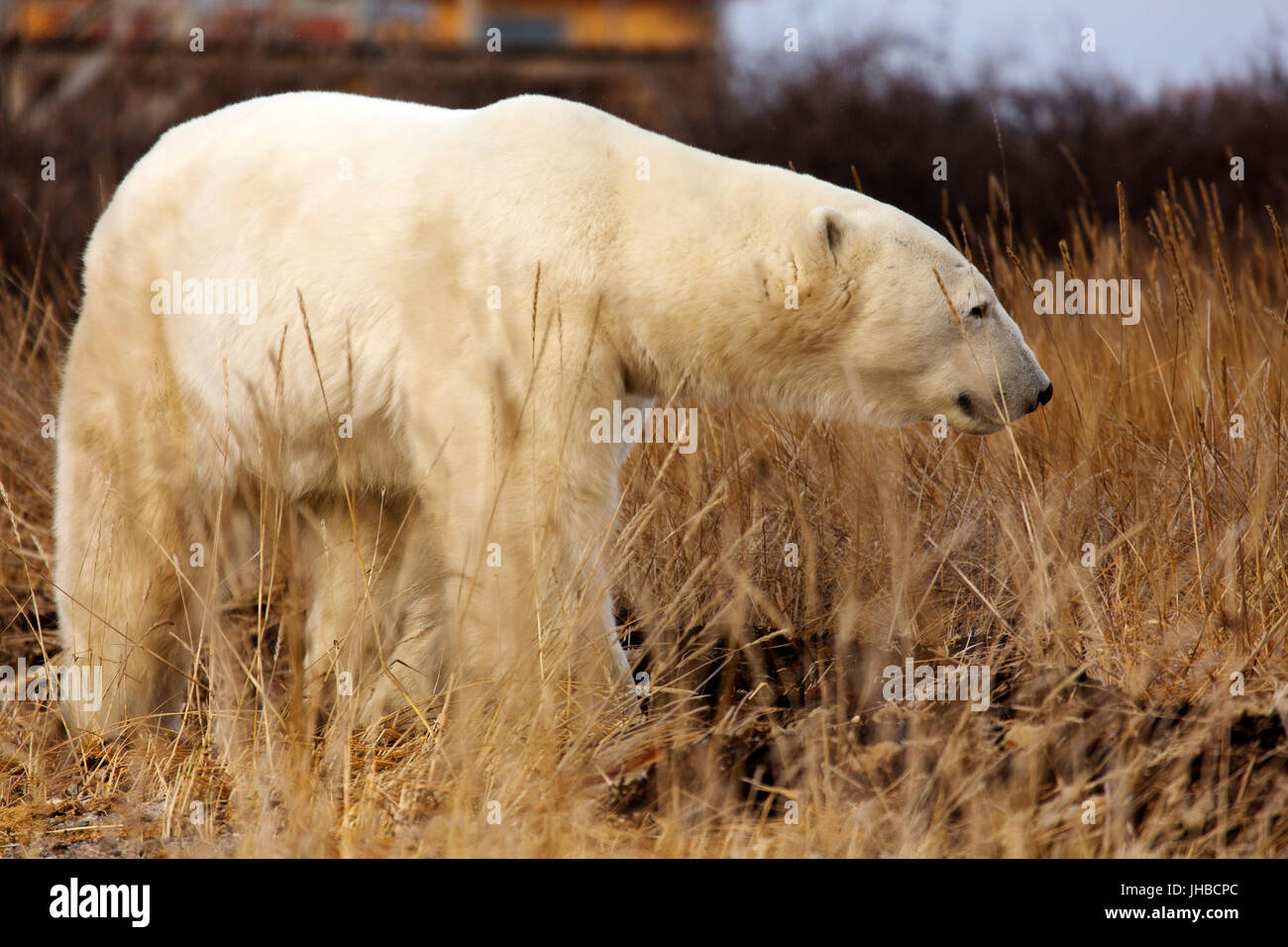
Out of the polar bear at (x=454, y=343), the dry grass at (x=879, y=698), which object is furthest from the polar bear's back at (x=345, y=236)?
the dry grass at (x=879, y=698)

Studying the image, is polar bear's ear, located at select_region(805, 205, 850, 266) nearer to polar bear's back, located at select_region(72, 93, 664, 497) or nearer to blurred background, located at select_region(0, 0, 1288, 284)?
polar bear's back, located at select_region(72, 93, 664, 497)

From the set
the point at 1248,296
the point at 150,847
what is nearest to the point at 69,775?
the point at 150,847

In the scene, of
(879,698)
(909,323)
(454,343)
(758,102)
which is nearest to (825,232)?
(909,323)

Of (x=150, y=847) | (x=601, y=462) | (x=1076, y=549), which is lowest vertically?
(x=150, y=847)

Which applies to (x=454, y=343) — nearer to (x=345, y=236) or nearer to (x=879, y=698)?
(x=345, y=236)

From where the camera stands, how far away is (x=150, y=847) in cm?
267

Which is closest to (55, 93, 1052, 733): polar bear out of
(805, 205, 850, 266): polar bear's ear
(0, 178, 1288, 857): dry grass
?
(805, 205, 850, 266): polar bear's ear

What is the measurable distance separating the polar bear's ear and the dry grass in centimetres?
48

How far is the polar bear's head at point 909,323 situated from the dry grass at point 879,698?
0.87 ft

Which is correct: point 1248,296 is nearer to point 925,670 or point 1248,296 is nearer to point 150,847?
point 925,670

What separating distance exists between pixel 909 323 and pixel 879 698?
0.90 m

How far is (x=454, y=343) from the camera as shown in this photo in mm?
2963

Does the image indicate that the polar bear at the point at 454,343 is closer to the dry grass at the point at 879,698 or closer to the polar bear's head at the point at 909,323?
the polar bear's head at the point at 909,323
